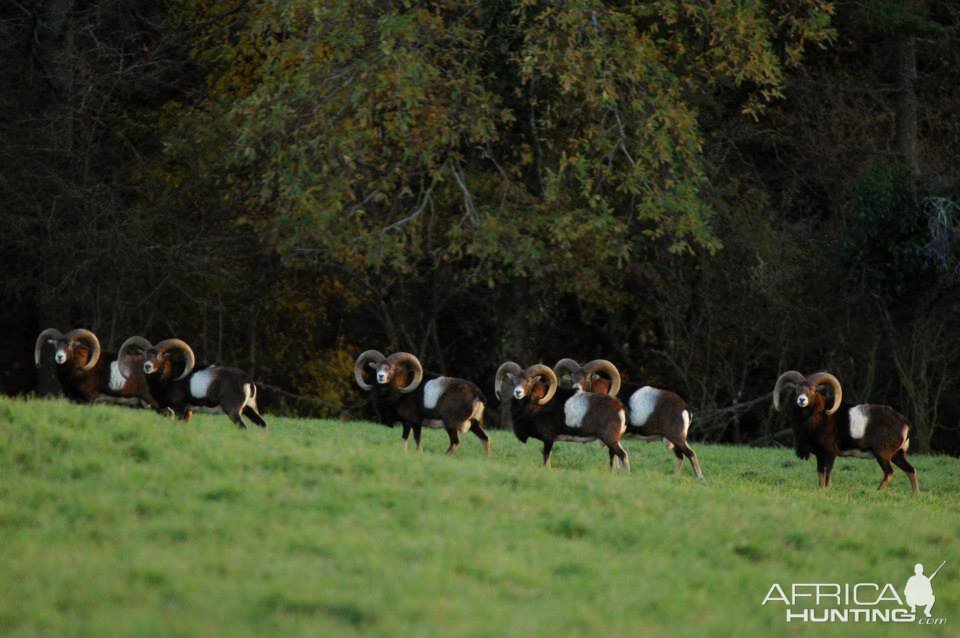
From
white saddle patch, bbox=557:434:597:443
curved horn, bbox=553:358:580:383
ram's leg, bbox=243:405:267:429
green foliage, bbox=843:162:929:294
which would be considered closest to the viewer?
white saddle patch, bbox=557:434:597:443

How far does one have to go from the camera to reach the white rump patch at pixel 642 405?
64.7 feet

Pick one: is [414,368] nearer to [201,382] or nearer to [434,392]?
[434,392]

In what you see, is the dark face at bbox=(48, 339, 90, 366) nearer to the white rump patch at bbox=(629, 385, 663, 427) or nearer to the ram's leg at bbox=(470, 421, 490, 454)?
the ram's leg at bbox=(470, 421, 490, 454)

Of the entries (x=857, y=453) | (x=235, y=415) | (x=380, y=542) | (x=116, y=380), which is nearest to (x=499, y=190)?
(x=116, y=380)

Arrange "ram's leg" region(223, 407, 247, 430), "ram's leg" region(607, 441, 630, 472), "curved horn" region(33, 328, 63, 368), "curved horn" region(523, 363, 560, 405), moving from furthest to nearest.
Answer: "curved horn" region(33, 328, 63, 368) < "ram's leg" region(223, 407, 247, 430) < "curved horn" region(523, 363, 560, 405) < "ram's leg" region(607, 441, 630, 472)

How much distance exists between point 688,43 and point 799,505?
1547 cm

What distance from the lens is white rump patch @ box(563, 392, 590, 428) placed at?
61.4ft

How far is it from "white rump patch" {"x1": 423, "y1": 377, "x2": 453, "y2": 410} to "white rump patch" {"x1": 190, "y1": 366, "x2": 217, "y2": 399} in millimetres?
2864

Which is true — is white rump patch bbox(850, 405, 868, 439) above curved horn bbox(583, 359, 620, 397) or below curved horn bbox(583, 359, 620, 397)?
below

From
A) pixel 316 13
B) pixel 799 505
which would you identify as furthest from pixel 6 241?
pixel 799 505

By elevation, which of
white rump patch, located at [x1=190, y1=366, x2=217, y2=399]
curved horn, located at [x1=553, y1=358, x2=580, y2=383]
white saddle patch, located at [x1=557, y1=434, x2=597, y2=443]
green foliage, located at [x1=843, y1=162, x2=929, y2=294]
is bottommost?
white saddle patch, located at [x1=557, y1=434, x2=597, y2=443]

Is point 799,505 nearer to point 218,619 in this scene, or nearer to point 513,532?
point 513,532

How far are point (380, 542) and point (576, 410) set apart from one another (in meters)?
7.66

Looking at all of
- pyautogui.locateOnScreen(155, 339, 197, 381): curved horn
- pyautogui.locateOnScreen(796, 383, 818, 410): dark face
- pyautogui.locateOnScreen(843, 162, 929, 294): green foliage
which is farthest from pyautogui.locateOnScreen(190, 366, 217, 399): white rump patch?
pyautogui.locateOnScreen(843, 162, 929, 294): green foliage
